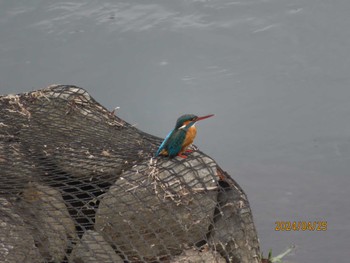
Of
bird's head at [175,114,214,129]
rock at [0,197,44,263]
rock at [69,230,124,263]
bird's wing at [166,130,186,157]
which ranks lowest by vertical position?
rock at [69,230,124,263]

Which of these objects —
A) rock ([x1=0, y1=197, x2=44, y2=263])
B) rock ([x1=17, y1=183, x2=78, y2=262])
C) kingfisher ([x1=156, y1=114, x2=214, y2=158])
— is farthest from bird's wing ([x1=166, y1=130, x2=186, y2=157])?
rock ([x1=0, y1=197, x2=44, y2=263])

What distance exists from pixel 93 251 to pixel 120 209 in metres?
0.33

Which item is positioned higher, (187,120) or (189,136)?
(187,120)

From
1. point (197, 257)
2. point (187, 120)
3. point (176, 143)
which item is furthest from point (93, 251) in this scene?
point (187, 120)

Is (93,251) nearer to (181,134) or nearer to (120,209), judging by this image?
(120,209)

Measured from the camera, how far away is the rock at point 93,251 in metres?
3.83

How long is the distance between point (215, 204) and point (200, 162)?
0.31m

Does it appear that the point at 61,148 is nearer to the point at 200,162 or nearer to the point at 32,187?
the point at 32,187

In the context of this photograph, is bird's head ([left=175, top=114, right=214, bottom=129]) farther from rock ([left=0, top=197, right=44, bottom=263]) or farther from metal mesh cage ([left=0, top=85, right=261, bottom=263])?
rock ([left=0, top=197, right=44, bottom=263])

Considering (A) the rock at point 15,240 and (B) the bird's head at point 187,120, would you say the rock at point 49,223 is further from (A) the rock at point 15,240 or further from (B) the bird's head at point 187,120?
(B) the bird's head at point 187,120

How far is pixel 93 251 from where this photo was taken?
3848 millimetres

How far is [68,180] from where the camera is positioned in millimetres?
4145

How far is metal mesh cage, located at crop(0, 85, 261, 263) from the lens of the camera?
12.5 feet

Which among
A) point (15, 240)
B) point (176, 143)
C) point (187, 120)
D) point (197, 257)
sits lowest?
point (197, 257)
